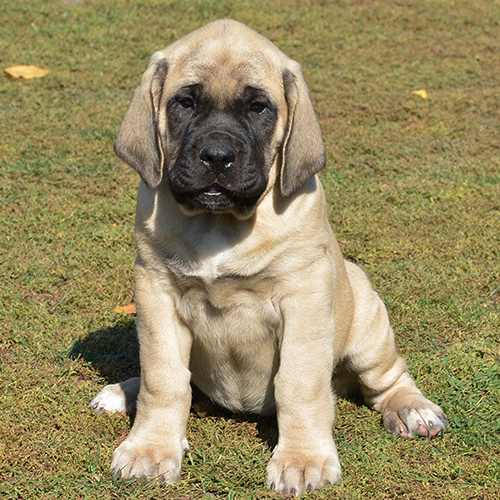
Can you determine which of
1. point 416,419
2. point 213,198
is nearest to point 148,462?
point 213,198

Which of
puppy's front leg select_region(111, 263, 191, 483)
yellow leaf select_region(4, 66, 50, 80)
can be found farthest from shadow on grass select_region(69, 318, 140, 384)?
yellow leaf select_region(4, 66, 50, 80)

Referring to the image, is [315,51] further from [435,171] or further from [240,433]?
[240,433]

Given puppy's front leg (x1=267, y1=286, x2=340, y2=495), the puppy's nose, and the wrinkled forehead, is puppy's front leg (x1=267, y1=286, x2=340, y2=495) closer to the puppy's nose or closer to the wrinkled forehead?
the puppy's nose

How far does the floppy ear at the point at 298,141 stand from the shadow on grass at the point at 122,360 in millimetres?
1448

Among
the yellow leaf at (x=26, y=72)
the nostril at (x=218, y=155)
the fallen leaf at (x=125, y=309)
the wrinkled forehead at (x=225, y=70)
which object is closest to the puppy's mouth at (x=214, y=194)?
the nostril at (x=218, y=155)

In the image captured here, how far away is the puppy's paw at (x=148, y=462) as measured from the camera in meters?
4.45

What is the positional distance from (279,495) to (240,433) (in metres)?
0.75

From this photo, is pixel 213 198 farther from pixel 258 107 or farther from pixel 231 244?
pixel 258 107

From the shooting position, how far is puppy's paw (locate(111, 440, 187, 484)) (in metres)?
4.45

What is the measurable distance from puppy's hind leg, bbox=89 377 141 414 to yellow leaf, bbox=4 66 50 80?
712 centimetres

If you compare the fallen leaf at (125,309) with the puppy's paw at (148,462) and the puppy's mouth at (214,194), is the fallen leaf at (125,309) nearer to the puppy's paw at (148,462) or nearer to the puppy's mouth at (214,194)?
the puppy's paw at (148,462)

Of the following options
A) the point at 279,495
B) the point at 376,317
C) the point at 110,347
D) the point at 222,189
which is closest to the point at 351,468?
the point at 279,495

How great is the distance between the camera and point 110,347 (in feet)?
19.8

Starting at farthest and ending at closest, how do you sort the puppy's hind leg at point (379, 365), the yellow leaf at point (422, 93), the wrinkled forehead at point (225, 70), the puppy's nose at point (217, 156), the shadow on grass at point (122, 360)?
1. the yellow leaf at point (422, 93)
2. the shadow on grass at point (122, 360)
3. the puppy's hind leg at point (379, 365)
4. the wrinkled forehead at point (225, 70)
5. the puppy's nose at point (217, 156)
